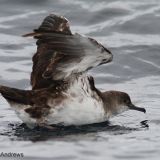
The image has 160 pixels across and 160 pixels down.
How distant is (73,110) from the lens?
30.9ft

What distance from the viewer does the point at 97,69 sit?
13.2m

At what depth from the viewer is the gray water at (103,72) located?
8.20m

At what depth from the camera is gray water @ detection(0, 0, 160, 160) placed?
8.20 meters

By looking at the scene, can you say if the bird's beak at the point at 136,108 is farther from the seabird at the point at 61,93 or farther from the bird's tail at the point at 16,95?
the bird's tail at the point at 16,95

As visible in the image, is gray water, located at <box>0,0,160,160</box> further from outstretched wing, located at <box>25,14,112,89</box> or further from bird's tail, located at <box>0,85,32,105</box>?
outstretched wing, located at <box>25,14,112,89</box>

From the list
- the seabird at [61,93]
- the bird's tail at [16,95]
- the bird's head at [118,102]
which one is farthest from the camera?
the bird's head at [118,102]

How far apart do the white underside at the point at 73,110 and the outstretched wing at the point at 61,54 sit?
0.28 m

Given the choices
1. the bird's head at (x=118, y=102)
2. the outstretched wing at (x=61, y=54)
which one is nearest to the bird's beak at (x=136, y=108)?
the bird's head at (x=118, y=102)

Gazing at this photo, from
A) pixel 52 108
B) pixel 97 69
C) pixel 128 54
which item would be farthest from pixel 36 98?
pixel 128 54

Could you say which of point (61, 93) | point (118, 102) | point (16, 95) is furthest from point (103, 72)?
point (16, 95)

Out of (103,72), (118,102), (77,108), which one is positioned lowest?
(118,102)

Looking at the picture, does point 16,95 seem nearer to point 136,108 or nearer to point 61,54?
point 61,54

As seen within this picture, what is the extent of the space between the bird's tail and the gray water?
15.7 inches

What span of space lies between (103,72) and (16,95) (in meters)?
4.04
